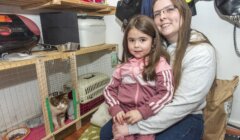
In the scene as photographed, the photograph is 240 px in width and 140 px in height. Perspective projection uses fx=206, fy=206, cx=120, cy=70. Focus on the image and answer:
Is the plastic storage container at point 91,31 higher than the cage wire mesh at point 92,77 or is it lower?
higher

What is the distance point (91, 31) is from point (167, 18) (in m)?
0.88

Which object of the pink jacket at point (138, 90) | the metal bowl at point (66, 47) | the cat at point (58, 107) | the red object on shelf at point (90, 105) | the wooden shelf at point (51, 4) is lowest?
the red object on shelf at point (90, 105)

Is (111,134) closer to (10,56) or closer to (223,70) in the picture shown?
(10,56)

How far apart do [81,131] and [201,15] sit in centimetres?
135

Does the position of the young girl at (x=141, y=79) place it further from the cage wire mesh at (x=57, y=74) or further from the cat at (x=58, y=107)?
the cage wire mesh at (x=57, y=74)

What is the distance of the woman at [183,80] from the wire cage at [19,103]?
0.89 m

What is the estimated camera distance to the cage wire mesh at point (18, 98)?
5.00 ft

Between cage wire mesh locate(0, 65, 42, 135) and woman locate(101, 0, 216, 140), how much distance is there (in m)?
0.95

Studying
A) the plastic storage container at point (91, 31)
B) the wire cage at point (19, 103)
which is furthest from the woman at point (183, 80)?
the wire cage at point (19, 103)

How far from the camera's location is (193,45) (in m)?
1.04

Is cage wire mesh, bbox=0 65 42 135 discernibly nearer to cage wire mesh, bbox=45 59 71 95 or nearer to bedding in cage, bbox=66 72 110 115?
cage wire mesh, bbox=45 59 71 95

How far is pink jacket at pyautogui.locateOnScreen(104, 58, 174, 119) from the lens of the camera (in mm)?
1009

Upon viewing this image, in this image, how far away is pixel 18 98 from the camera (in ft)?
5.32

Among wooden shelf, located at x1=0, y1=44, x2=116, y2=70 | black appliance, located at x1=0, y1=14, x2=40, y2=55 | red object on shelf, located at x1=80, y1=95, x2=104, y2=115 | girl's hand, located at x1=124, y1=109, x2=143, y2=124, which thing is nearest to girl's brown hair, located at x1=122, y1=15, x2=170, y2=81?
girl's hand, located at x1=124, y1=109, x2=143, y2=124
